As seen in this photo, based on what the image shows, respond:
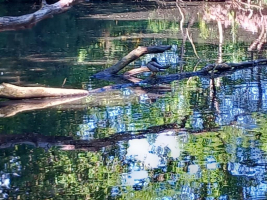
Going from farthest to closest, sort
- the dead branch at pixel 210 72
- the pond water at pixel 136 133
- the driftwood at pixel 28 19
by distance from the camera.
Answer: the dead branch at pixel 210 72 → the driftwood at pixel 28 19 → the pond water at pixel 136 133

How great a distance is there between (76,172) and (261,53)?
35.9ft

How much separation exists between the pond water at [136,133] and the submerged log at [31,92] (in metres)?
0.17

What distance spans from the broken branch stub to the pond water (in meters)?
0.46

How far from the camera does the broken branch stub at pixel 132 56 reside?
12.8 metres

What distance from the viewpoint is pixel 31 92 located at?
36.1 feet

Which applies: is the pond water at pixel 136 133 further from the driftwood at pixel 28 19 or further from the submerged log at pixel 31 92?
the driftwood at pixel 28 19

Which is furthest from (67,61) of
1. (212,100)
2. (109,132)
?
(109,132)

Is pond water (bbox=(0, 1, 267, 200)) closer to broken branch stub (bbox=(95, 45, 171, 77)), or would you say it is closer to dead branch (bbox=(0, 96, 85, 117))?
dead branch (bbox=(0, 96, 85, 117))

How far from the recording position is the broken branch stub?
12750 millimetres

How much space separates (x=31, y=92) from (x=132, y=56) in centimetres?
309

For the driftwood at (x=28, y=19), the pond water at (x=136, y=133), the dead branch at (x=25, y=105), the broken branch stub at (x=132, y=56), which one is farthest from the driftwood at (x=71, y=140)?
the broken branch stub at (x=132, y=56)

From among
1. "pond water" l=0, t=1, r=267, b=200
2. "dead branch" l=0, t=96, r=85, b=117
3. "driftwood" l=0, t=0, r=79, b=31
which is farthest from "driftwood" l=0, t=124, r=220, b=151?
"driftwood" l=0, t=0, r=79, b=31

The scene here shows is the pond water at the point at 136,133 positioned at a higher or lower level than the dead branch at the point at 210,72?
lower

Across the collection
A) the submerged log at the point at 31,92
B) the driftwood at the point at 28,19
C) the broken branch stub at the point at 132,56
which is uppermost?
the driftwood at the point at 28,19
